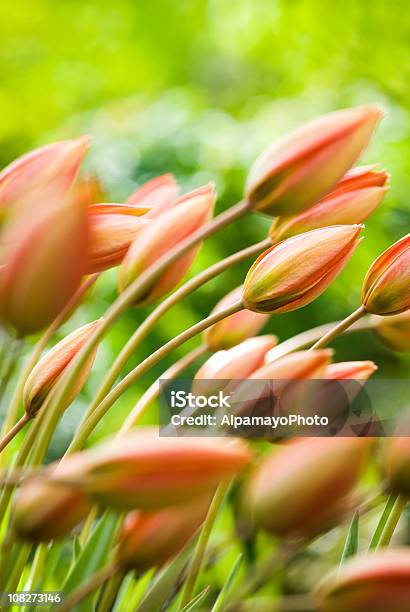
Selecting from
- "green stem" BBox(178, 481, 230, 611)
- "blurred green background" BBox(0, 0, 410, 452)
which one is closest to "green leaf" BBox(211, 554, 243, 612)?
"green stem" BBox(178, 481, 230, 611)

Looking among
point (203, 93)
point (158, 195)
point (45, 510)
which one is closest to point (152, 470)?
point (45, 510)

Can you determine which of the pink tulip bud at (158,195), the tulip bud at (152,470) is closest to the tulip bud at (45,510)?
the tulip bud at (152,470)

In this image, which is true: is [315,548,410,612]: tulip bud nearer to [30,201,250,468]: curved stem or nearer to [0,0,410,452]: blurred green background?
[30,201,250,468]: curved stem

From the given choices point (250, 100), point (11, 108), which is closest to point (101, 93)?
point (11, 108)

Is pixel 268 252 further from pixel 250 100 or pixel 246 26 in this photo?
pixel 246 26

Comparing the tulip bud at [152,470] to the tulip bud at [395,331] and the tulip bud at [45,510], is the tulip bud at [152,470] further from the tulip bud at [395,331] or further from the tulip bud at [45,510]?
the tulip bud at [395,331]

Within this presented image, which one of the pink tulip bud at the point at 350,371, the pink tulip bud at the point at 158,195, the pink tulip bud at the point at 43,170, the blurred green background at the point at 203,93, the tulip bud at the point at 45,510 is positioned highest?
the pink tulip bud at the point at 43,170
